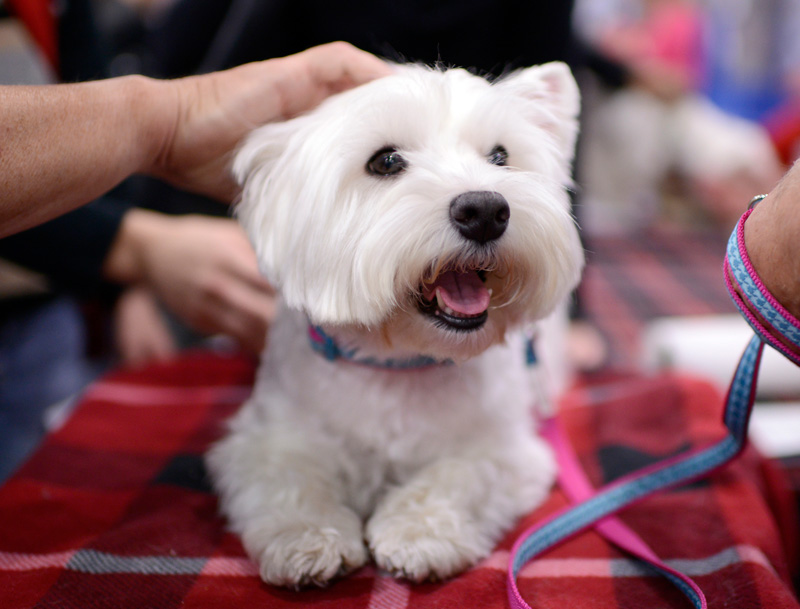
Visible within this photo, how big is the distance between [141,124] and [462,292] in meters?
0.48

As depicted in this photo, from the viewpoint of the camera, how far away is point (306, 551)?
70cm

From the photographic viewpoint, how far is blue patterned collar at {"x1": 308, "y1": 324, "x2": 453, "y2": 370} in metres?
0.82

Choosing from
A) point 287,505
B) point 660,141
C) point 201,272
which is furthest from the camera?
point 660,141

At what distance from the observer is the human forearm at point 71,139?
70cm

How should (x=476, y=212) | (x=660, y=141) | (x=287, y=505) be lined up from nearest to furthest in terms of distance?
1. (x=476, y=212)
2. (x=287, y=505)
3. (x=660, y=141)

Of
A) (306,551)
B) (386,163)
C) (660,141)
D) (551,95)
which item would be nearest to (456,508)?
(306,551)

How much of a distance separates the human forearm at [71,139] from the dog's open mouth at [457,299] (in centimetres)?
43

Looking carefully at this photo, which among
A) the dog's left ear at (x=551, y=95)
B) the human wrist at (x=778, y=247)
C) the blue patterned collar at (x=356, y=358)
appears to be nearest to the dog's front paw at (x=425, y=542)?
the blue patterned collar at (x=356, y=358)

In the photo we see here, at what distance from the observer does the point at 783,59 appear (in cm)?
412

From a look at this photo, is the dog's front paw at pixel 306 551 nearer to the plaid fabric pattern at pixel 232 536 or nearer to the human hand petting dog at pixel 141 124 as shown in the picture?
the plaid fabric pattern at pixel 232 536

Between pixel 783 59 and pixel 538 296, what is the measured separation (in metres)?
4.49

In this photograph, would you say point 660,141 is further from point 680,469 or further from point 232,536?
point 232,536

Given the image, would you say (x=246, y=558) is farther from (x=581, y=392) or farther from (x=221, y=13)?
(x=221, y=13)

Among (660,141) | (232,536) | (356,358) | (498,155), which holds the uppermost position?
(498,155)
